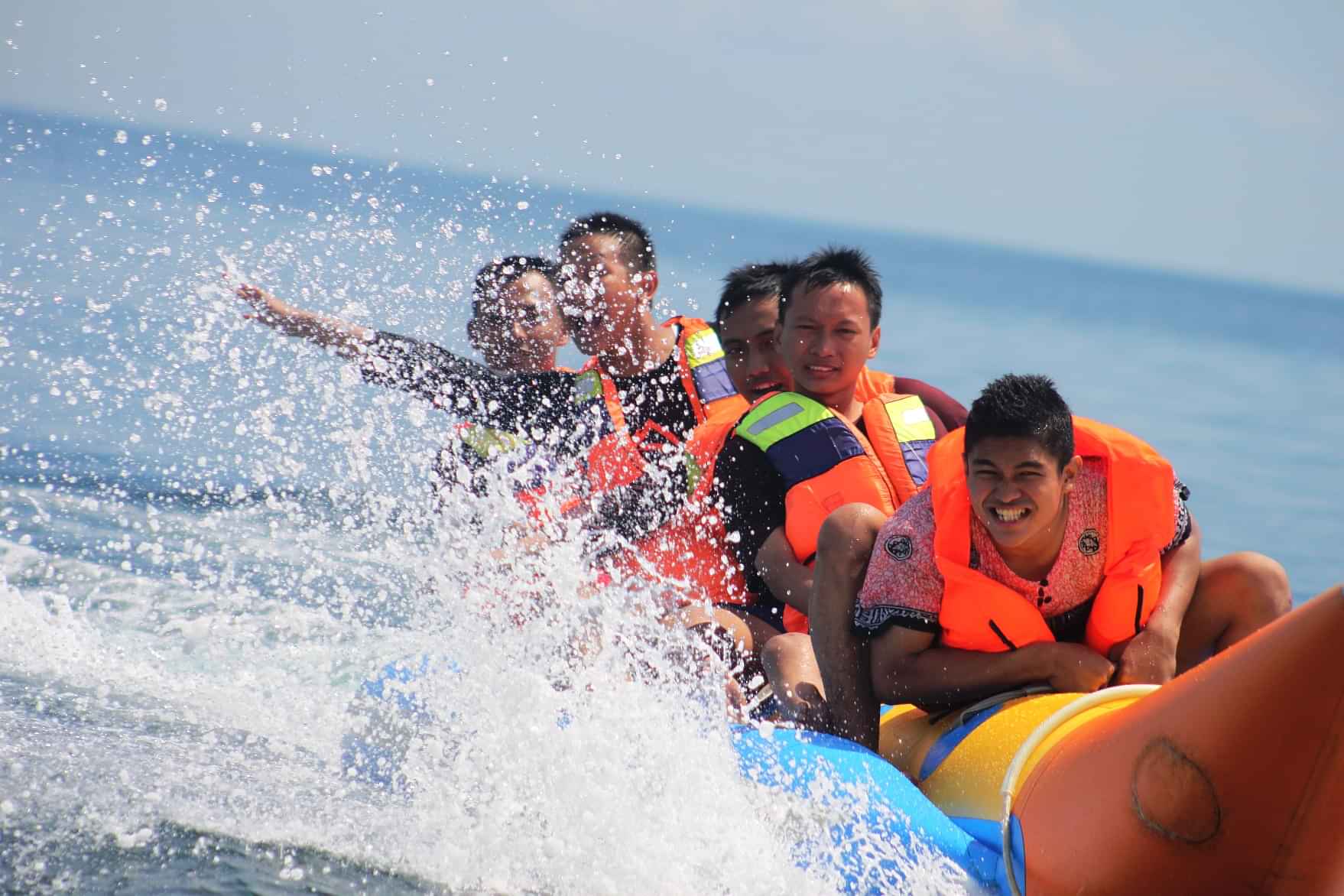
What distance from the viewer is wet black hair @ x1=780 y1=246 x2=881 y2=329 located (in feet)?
13.5

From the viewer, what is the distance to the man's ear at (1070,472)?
3240mm

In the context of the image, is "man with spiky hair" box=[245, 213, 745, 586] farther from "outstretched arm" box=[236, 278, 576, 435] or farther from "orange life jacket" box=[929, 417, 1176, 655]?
"orange life jacket" box=[929, 417, 1176, 655]

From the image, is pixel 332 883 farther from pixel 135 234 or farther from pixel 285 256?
pixel 135 234

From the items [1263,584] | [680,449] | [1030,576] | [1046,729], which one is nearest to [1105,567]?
[1030,576]

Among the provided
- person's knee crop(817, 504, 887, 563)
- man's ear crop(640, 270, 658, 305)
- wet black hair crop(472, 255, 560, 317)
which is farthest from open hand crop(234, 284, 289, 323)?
person's knee crop(817, 504, 887, 563)

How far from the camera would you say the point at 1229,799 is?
242 centimetres

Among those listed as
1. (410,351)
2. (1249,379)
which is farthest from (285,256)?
(1249,379)

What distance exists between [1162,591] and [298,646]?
A: 112 inches

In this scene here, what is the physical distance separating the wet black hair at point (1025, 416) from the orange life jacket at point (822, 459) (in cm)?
62

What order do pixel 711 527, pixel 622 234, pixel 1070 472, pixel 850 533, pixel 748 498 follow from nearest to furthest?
pixel 1070 472 < pixel 850 533 < pixel 748 498 < pixel 711 527 < pixel 622 234

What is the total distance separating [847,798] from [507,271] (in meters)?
2.81

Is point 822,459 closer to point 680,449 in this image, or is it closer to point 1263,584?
point 680,449

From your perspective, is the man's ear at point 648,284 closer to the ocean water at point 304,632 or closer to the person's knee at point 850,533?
the ocean water at point 304,632

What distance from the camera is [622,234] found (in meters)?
4.99
